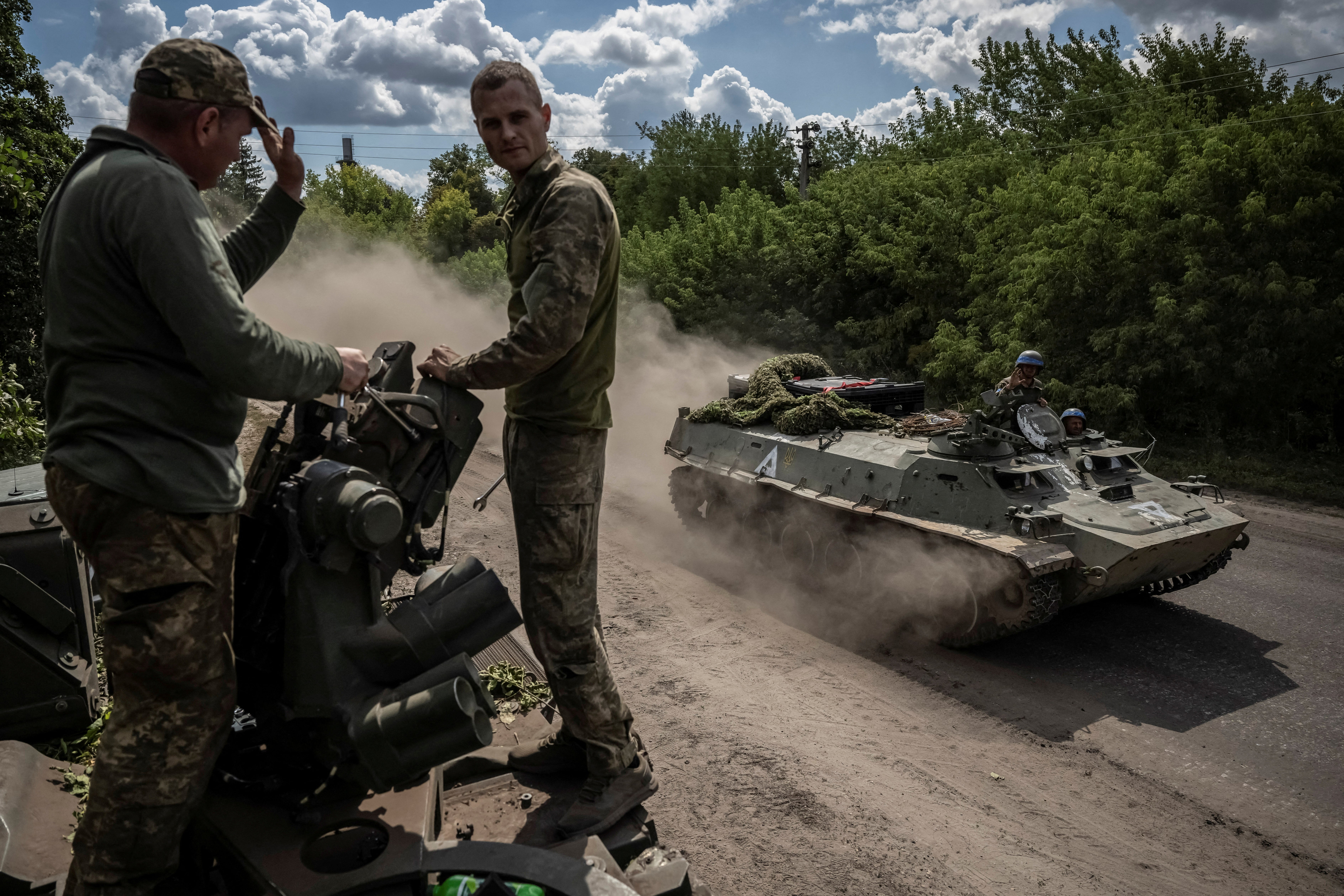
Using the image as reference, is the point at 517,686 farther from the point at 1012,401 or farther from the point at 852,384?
the point at 852,384

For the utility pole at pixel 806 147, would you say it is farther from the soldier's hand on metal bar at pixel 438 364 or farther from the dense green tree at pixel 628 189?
the soldier's hand on metal bar at pixel 438 364

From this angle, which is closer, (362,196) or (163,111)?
(163,111)

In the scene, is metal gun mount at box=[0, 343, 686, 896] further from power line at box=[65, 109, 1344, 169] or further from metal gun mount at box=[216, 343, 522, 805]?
power line at box=[65, 109, 1344, 169]

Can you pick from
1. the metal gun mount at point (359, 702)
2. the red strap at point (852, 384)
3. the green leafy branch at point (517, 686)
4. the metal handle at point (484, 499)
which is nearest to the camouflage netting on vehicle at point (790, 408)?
the red strap at point (852, 384)

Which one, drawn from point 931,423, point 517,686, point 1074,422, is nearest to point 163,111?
point 517,686

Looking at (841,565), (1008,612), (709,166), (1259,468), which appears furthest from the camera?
(709,166)

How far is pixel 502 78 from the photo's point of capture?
3.15 m

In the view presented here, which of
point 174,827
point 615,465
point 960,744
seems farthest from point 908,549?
point 615,465

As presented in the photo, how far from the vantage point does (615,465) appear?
13.9m

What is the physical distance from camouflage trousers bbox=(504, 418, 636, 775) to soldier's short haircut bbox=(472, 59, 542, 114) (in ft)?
3.63

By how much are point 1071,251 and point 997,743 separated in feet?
37.5

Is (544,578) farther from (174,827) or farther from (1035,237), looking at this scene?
(1035,237)

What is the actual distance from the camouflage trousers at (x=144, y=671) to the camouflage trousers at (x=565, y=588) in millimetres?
1128

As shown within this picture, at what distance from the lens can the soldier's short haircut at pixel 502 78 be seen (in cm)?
315
